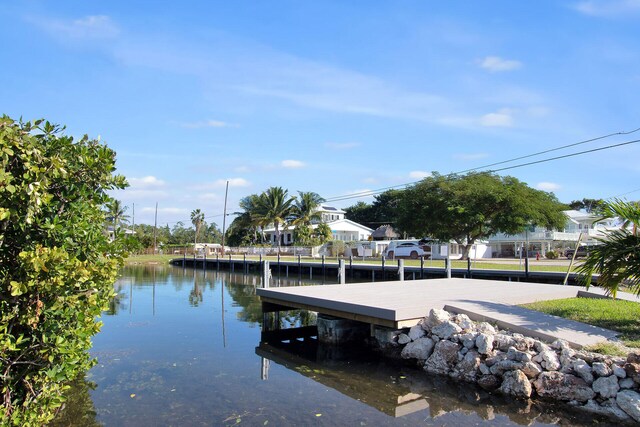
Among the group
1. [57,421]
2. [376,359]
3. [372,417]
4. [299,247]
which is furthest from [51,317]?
[299,247]

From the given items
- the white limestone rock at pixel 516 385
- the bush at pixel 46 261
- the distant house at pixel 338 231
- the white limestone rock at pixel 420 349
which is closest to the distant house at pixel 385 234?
the distant house at pixel 338 231

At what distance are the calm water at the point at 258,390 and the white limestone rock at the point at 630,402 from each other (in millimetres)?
556

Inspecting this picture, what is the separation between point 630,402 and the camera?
630cm

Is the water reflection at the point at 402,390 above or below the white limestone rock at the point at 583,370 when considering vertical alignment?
below

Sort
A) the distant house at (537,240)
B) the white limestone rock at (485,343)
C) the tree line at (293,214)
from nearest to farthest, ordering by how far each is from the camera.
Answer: the white limestone rock at (485,343) < the distant house at (537,240) < the tree line at (293,214)

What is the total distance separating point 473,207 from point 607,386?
30809mm

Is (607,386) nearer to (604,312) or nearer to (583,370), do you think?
(583,370)

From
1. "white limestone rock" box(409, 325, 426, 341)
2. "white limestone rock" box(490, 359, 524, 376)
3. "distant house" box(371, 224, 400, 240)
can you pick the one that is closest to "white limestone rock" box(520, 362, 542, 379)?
"white limestone rock" box(490, 359, 524, 376)

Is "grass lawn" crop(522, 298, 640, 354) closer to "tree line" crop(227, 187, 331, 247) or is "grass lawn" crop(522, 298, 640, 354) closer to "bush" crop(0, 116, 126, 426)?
"bush" crop(0, 116, 126, 426)

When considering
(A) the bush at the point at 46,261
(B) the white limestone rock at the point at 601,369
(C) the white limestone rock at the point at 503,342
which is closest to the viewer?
(A) the bush at the point at 46,261

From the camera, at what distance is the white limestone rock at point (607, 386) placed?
6.54m

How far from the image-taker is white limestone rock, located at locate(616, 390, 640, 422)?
6.23 m

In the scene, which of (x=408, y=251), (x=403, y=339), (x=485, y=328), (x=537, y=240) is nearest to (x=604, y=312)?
(x=485, y=328)

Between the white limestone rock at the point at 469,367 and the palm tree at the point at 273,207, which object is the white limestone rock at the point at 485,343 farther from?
the palm tree at the point at 273,207
